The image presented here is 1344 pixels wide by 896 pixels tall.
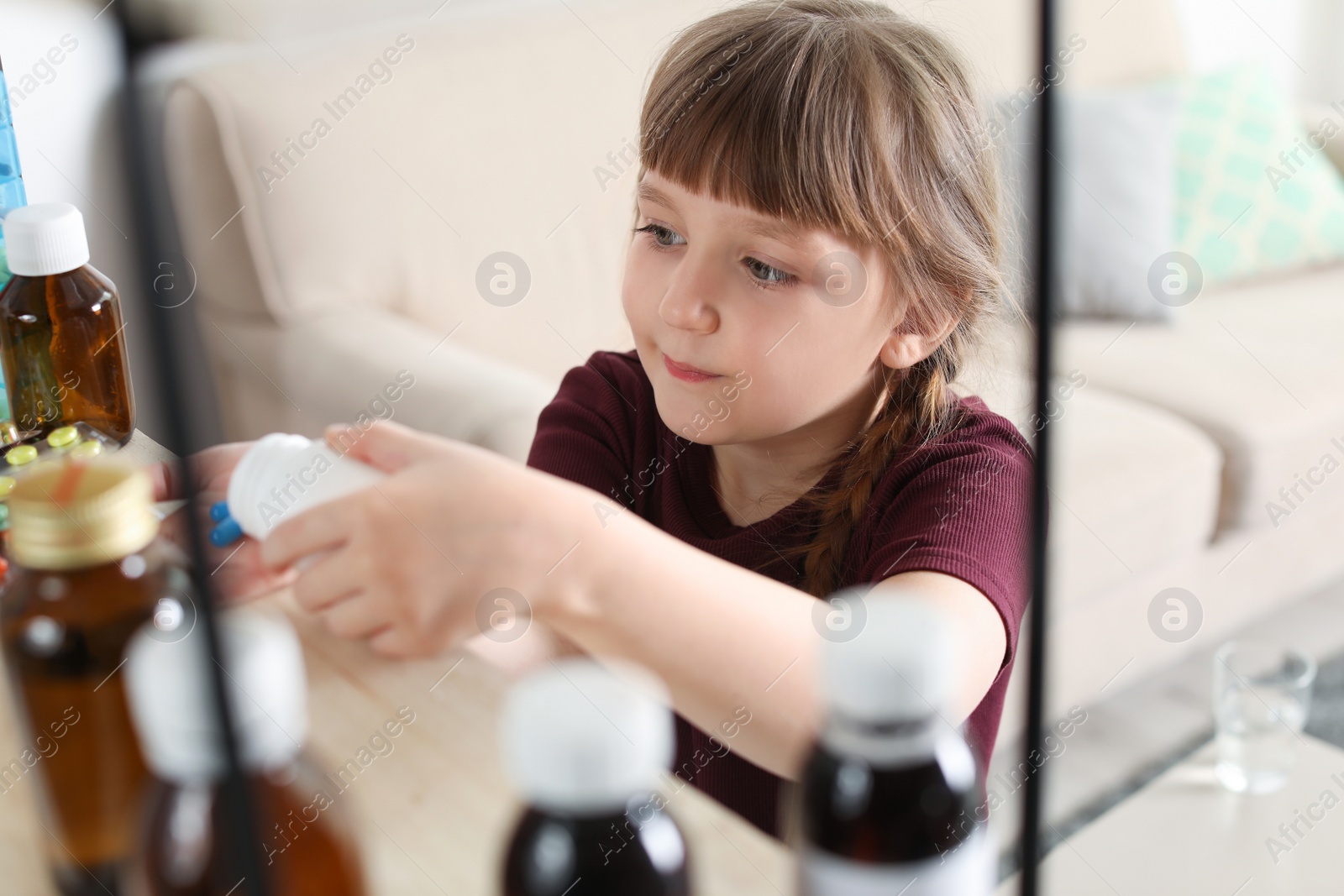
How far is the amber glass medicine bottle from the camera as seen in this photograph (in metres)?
0.32

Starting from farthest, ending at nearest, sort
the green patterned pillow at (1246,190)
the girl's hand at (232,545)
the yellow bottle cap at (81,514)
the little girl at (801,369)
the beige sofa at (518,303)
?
the green patterned pillow at (1246,190) < the beige sofa at (518,303) < the little girl at (801,369) < the girl's hand at (232,545) < the yellow bottle cap at (81,514)

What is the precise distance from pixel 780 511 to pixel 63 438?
443 mm

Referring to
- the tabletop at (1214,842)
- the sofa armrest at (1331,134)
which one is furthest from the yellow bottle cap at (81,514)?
the sofa armrest at (1331,134)

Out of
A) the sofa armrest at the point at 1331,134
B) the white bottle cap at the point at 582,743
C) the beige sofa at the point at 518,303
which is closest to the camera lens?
the white bottle cap at the point at 582,743

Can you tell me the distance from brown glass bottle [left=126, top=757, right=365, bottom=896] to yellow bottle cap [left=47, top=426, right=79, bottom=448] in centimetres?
54

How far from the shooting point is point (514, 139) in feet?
4.42

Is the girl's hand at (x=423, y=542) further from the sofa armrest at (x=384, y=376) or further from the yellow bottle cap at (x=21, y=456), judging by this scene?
the sofa armrest at (x=384, y=376)

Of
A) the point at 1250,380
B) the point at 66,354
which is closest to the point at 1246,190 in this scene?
the point at 1250,380

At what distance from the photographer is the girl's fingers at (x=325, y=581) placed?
29 centimetres

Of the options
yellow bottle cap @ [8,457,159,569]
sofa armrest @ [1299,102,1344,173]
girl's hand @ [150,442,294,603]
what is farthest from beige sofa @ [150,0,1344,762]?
yellow bottle cap @ [8,457,159,569]

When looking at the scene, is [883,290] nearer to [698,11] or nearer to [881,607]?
[881,607]

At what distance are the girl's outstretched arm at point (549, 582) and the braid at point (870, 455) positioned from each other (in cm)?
21

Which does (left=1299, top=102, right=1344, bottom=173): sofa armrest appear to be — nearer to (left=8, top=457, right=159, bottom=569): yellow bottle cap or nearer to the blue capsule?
the blue capsule

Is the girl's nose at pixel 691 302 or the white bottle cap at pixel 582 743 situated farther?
the girl's nose at pixel 691 302
